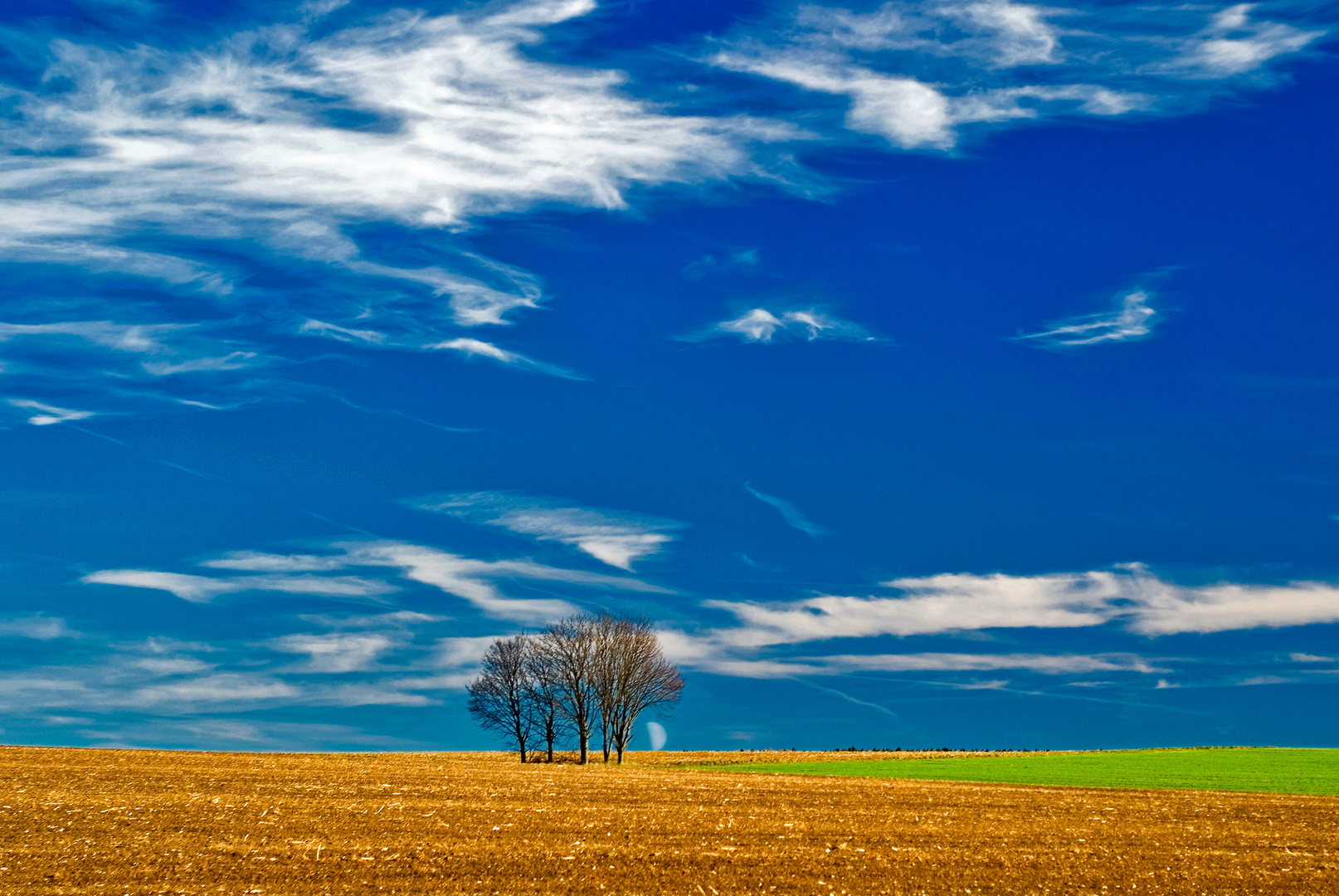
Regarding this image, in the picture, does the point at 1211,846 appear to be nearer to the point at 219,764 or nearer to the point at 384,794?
the point at 384,794

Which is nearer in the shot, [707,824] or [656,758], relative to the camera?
[707,824]

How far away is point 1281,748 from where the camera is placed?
9700 cm

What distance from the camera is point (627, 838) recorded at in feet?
95.4

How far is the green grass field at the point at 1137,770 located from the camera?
5444 centimetres

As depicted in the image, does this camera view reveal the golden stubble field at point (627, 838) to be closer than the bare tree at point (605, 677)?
Yes

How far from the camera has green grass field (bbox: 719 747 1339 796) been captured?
179 feet

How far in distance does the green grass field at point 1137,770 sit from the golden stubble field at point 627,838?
9.88 meters

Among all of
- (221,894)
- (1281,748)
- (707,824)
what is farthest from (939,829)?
(1281,748)

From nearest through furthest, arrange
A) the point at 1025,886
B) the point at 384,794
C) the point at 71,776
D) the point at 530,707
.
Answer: the point at 1025,886 → the point at 384,794 → the point at 71,776 → the point at 530,707

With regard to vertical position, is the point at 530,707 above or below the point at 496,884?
above

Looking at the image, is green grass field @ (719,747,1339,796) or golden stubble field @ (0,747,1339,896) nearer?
golden stubble field @ (0,747,1339,896)

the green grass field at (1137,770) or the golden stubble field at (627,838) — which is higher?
the green grass field at (1137,770)

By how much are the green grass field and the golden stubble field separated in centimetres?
988

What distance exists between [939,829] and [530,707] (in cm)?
6043
